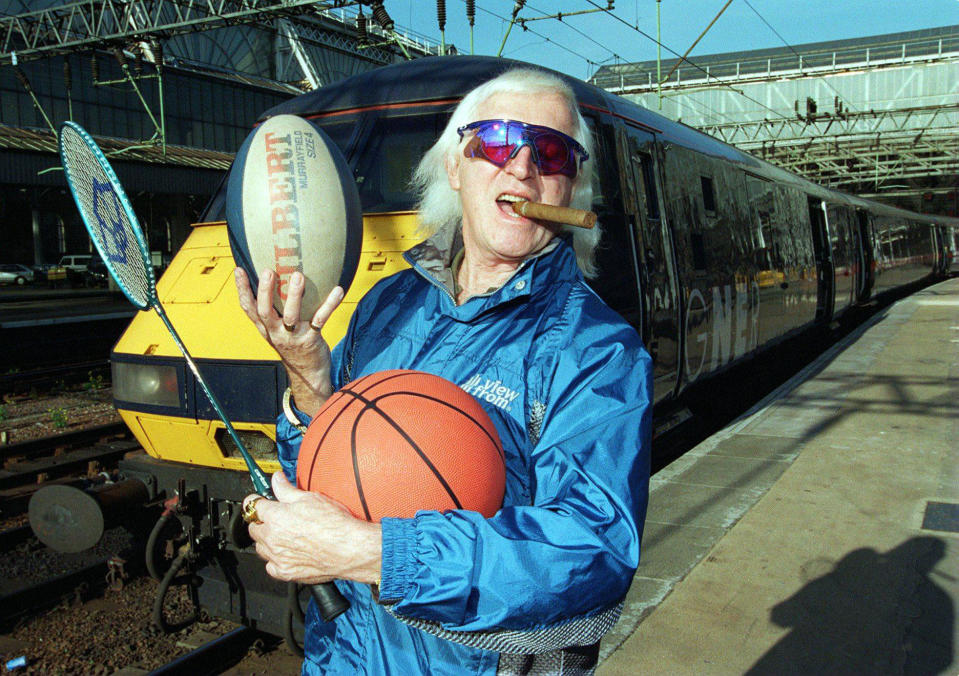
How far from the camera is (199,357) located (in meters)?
4.43

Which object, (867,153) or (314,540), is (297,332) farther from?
(867,153)

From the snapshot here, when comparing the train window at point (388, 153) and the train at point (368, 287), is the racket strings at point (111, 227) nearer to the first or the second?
the train at point (368, 287)

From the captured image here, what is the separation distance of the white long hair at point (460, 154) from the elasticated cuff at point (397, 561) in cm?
Answer: 96

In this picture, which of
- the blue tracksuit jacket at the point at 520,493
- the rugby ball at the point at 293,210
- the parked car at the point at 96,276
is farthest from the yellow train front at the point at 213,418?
the parked car at the point at 96,276

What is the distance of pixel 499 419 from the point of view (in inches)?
76.4

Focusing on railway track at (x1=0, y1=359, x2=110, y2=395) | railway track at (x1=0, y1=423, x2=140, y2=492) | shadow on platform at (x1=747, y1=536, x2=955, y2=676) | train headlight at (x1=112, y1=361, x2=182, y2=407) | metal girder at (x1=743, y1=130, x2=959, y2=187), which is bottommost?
shadow on platform at (x1=747, y1=536, x2=955, y2=676)

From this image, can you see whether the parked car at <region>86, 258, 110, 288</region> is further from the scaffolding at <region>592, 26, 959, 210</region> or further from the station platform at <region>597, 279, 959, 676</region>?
the station platform at <region>597, 279, 959, 676</region>

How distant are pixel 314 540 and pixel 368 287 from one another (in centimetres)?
281

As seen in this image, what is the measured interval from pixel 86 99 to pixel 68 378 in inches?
1318

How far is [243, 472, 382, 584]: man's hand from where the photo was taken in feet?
5.33

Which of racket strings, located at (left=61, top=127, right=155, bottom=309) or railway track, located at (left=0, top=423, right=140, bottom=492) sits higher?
racket strings, located at (left=61, top=127, right=155, bottom=309)

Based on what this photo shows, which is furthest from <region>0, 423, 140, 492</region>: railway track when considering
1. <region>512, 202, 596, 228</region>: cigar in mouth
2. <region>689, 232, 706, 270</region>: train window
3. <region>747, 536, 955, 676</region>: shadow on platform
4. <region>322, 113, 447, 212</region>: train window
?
<region>512, 202, 596, 228</region>: cigar in mouth

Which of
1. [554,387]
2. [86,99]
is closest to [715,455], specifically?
[554,387]

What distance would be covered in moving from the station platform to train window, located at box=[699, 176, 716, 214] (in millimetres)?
1977
